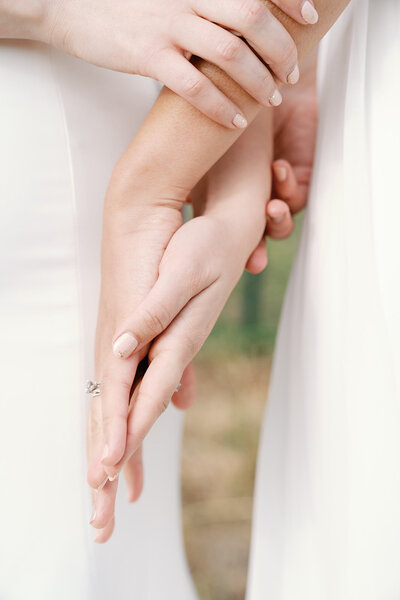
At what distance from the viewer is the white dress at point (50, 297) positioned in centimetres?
78

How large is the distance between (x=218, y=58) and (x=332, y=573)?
0.63m

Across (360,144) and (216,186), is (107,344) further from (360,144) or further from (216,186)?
(360,144)

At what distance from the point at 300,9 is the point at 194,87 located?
14cm

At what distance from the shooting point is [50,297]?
2.68 ft

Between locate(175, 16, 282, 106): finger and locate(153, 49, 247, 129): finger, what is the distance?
0.7 inches

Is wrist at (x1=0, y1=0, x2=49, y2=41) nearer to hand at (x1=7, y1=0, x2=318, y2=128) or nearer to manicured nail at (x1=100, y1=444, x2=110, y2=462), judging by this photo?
hand at (x1=7, y1=0, x2=318, y2=128)

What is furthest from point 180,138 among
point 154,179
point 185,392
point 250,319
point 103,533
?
point 250,319

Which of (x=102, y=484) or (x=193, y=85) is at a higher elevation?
(x=193, y=85)

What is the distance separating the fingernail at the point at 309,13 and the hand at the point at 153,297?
0.23 metres

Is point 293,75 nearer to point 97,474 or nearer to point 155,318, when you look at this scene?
point 155,318

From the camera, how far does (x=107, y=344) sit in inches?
31.3

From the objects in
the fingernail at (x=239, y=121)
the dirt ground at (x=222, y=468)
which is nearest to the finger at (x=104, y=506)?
the fingernail at (x=239, y=121)

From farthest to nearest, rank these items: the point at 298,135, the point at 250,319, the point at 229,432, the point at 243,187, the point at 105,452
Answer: the point at 250,319
the point at 229,432
the point at 298,135
the point at 243,187
the point at 105,452

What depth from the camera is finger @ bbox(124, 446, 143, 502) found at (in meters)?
0.89
